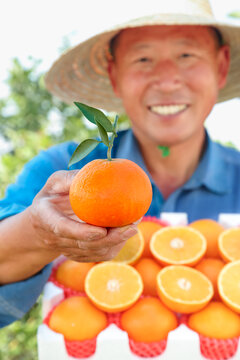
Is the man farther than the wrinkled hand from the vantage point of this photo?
Yes

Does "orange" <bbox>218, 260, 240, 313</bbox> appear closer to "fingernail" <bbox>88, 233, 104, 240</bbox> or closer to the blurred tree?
"fingernail" <bbox>88, 233, 104, 240</bbox>

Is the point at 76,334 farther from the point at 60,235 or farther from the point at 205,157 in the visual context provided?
the point at 205,157

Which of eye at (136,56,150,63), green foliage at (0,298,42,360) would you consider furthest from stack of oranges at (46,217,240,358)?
green foliage at (0,298,42,360)

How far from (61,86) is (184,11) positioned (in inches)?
28.8

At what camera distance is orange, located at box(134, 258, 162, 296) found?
99 cm

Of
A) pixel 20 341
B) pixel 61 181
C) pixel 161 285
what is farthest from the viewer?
pixel 20 341

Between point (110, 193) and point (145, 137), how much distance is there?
97 cm

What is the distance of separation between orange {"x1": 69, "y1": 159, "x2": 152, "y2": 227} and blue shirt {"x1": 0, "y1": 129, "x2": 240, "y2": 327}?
0.49m

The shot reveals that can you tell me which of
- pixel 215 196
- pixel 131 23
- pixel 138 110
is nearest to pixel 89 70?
pixel 138 110

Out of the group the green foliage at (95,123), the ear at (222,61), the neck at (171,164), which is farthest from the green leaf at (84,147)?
the ear at (222,61)

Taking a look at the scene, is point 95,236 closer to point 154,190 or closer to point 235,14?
point 154,190

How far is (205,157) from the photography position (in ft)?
5.49

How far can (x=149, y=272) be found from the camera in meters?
1.01

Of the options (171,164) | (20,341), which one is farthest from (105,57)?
(20,341)
